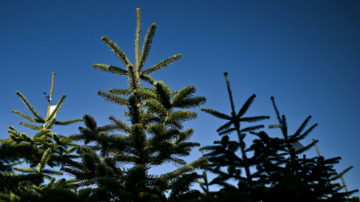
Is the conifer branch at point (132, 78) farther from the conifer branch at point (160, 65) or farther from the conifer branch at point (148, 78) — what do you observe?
the conifer branch at point (160, 65)

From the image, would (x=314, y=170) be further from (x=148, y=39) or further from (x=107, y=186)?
(x=148, y=39)

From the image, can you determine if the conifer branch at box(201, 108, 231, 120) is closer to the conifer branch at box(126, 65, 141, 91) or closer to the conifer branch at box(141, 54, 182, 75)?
the conifer branch at box(141, 54, 182, 75)

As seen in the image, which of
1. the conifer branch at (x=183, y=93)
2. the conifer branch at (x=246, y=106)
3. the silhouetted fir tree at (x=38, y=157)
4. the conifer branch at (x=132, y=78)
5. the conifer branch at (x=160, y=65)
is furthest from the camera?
the conifer branch at (x=160, y=65)

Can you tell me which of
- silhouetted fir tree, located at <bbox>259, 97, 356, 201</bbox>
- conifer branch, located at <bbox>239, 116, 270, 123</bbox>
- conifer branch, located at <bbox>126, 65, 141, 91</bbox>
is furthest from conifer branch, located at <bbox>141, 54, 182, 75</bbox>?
silhouetted fir tree, located at <bbox>259, 97, 356, 201</bbox>

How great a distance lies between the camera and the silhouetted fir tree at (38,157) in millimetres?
2054

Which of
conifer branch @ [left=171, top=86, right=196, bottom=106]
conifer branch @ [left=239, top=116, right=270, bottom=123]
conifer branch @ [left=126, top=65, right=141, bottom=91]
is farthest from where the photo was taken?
conifer branch @ [left=239, top=116, right=270, bottom=123]

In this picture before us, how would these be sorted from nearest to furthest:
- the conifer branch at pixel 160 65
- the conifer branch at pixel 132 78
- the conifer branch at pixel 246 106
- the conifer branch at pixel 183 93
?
the conifer branch at pixel 183 93 → the conifer branch at pixel 132 78 → the conifer branch at pixel 246 106 → the conifer branch at pixel 160 65

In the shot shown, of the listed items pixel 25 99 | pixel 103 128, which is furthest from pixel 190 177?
pixel 25 99

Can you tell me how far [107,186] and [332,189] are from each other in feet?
14.2

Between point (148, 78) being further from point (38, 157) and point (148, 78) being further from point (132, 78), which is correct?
point (38, 157)

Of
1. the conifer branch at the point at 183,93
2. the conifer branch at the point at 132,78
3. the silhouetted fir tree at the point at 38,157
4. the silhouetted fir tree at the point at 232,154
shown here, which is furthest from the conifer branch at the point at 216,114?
the silhouetted fir tree at the point at 38,157

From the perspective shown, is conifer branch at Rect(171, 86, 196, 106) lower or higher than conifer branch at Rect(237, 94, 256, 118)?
lower

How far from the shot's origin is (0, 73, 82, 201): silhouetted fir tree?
2.05 m

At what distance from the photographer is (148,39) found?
4.64 metres
